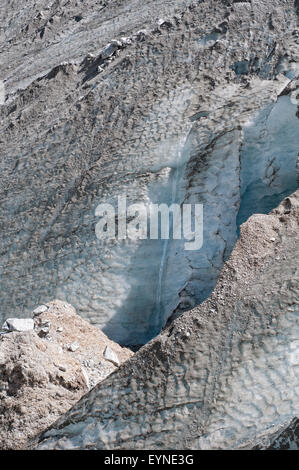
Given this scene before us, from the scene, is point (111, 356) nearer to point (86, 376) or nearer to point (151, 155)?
point (86, 376)

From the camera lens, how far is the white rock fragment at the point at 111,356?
5.48 m

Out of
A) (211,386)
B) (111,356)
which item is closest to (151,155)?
(111,356)

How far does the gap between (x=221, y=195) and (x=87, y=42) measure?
6.12m

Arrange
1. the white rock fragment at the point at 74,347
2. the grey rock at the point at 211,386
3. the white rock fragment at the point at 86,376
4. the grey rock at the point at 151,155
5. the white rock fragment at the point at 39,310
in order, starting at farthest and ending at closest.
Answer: the grey rock at the point at 151,155 < the white rock fragment at the point at 39,310 < the white rock fragment at the point at 74,347 < the white rock fragment at the point at 86,376 < the grey rock at the point at 211,386

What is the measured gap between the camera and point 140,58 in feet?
27.9

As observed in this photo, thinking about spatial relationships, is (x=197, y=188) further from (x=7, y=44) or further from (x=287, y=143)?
(x=7, y=44)

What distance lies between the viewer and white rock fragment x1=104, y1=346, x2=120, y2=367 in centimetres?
548

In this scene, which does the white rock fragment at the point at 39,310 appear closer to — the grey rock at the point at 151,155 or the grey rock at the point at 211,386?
the grey rock at the point at 151,155

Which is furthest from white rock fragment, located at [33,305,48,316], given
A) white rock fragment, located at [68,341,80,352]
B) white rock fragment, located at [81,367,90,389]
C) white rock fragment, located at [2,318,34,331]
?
white rock fragment, located at [81,367,90,389]

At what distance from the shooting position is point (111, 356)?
18.1ft

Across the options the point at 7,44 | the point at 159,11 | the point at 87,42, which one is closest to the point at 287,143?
the point at 159,11

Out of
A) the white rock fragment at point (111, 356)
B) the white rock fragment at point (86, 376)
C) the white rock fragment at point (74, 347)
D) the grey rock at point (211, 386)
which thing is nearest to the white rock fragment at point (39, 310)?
the white rock fragment at point (74, 347)

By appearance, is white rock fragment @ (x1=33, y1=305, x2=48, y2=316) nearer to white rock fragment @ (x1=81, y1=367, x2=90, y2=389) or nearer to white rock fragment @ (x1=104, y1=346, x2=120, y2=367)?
white rock fragment @ (x1=104, y1=346, x2=120, y2=367)

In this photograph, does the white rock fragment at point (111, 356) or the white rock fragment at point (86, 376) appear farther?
the white rock fragment at point (111, 356)
